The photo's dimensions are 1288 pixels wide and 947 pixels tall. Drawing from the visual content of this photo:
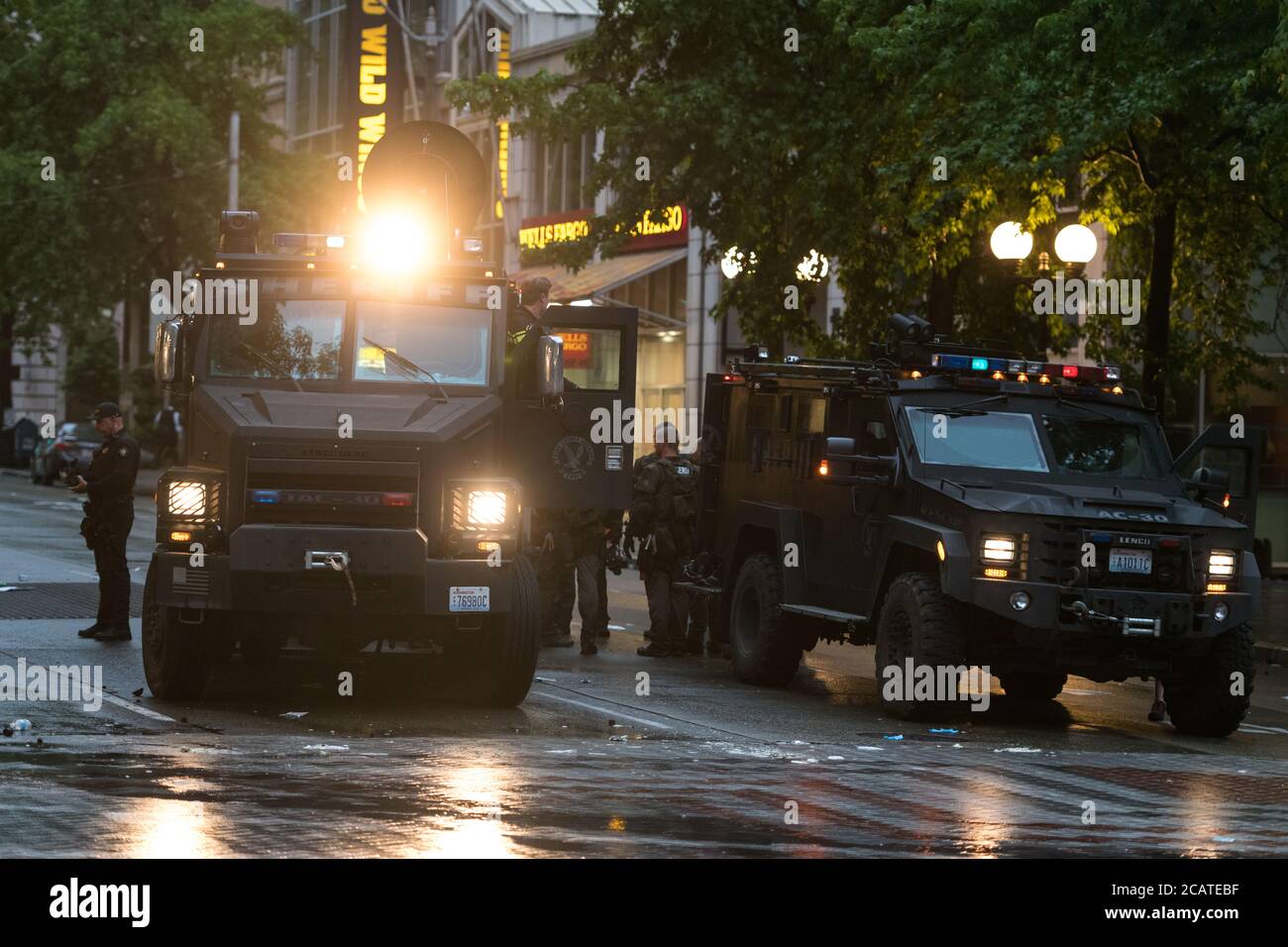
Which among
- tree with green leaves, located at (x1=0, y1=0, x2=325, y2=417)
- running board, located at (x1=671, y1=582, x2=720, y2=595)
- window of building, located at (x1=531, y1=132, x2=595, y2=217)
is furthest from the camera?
window of building, located at (x1=531, y1=132, x2=595, y2=217)

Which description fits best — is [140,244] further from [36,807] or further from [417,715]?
[36,807]

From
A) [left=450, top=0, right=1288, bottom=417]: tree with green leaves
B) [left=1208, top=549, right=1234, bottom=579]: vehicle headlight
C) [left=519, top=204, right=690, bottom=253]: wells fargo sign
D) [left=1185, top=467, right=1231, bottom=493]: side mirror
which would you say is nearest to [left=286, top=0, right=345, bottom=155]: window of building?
[left=519, top=204, right=690, bottom=253]: wells fargo sign

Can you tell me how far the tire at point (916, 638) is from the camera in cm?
1380

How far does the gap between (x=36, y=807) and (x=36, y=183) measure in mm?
39736

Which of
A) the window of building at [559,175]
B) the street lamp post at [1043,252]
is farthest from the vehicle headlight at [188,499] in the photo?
the window of building at [559,175]

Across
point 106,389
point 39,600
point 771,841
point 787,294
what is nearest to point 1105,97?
point 787,294

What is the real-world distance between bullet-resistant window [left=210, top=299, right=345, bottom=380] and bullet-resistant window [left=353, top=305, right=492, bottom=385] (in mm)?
174

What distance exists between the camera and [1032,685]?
53.4ft

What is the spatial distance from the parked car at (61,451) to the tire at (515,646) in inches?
1468

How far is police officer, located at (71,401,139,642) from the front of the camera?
688 inches

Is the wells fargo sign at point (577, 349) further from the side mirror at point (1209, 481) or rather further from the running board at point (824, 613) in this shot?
the side mirror at point (1209, 481)

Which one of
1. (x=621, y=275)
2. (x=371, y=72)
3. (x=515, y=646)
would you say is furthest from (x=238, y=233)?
(x=371, y=72)

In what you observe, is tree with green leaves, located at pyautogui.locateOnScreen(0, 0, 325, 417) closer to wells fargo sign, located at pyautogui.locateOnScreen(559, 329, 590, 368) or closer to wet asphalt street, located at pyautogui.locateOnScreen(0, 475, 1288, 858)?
wells fargo sign, located at pyautogui.locateOnScreen(559, 329, 590, 368)

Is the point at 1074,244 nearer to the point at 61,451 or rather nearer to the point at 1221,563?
the point at 1221,563
